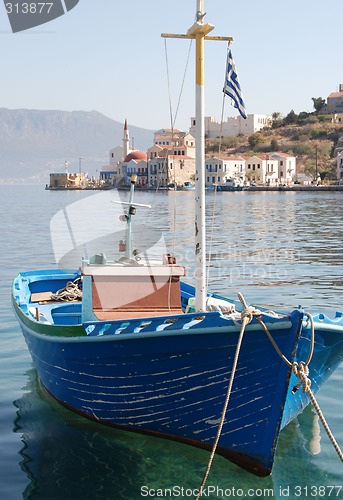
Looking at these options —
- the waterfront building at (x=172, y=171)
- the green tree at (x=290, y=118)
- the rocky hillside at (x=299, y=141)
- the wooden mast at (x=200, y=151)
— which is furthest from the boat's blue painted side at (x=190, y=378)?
the green tree at (x=290, y=118)

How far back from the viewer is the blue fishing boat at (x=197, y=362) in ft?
26.3

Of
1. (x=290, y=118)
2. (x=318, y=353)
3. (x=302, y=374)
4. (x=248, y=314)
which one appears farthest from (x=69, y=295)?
(x=290, y=118)

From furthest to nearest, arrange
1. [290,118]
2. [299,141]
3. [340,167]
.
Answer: [290,118], [299,141], [340,167]

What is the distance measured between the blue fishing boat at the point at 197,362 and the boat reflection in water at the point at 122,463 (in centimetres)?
21

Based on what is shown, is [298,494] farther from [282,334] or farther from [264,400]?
[282,334]

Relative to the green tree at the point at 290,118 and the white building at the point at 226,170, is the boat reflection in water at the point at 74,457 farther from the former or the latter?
the green tree at the point at 290,118

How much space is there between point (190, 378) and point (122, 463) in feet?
5.02

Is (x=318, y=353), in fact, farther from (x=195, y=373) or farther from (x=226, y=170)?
(x=226, y=170)

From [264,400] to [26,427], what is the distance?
157 inches

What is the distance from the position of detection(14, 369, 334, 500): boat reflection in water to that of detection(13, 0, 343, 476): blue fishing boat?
8.2 inches

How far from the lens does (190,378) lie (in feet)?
28.2

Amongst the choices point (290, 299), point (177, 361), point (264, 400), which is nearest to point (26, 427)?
point (177, 361)

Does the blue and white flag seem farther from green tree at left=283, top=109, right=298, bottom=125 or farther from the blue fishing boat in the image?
green tree at left=283, top=109, right=298, bottom=125

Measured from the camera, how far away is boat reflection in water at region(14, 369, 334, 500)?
27.8ft
